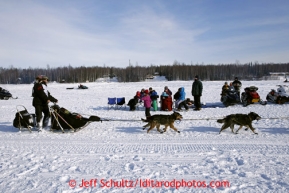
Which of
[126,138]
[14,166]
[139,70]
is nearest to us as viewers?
[14,166]

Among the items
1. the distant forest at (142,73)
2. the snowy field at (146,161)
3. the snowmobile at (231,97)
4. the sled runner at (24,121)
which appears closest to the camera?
the snowy field at (146,161)

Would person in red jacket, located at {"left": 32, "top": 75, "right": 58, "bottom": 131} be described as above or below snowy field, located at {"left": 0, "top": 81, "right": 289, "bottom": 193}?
above

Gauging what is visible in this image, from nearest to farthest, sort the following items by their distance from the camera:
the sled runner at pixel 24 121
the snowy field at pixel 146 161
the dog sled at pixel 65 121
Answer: the snowy field at pixel 146 161 → the dog sled at pixel 65 121 → the sled runner at pixel 24 121

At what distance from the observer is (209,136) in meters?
6.11

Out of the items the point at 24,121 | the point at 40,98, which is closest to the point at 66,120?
the point at 40,98

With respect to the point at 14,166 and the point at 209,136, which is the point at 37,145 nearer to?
the point at 14,166

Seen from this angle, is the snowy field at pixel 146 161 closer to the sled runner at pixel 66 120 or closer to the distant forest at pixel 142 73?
the sled runner at pixel 66 120

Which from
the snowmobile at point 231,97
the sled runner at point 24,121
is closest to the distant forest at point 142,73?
the snowmobile at point 231,97

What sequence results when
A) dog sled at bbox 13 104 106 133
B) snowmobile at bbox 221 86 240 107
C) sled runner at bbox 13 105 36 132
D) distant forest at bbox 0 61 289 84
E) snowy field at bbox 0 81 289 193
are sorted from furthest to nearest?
1. distant forest at bbox 0 61 289 84
2. snowmobile at bbox 221 86 240 107
3. sled runner at bbox 13 105 36 132
4. dog sled at bbox 13 104 106 133
5. snowy field at bbox 0 81 289 193

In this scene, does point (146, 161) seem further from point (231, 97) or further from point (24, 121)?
point (231, 97)

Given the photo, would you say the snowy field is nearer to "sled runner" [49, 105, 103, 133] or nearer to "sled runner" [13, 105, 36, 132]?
"sled runner" [49, 105, 103, 133]

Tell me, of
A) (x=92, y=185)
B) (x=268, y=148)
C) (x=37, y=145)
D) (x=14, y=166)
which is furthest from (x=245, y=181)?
(x=37, y=145)

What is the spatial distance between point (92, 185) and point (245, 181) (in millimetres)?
2675

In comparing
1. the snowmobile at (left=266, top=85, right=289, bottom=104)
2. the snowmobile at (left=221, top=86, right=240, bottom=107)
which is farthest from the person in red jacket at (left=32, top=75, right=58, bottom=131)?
the snowmobile at (left=266, top=85, right=289, bottom=104)
